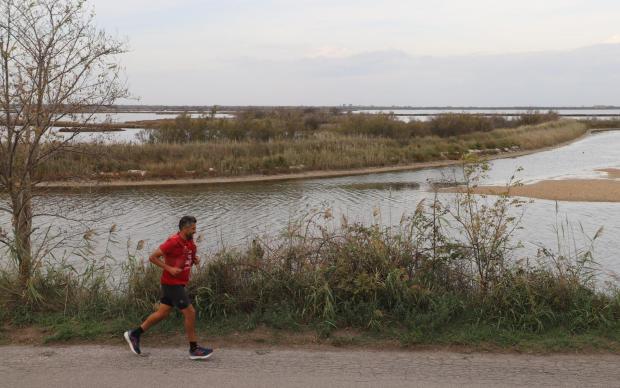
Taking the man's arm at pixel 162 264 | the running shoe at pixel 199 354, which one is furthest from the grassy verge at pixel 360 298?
the man's arm at pixel 162 264

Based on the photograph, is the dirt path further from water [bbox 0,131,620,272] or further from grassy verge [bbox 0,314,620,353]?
water [bbox 0,131,620,272]

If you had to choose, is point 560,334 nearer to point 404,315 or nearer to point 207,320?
point 404,315

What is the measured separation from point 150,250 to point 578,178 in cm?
2706

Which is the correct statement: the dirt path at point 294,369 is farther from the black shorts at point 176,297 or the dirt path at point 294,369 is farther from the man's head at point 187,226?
the man's head at point 187,226

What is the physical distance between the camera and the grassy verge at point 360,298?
20.5 ft

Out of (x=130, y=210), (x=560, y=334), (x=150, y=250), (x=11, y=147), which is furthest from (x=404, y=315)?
(x=130, y=210)

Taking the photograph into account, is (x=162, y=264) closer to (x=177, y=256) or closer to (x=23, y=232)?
(x=177, y=256)

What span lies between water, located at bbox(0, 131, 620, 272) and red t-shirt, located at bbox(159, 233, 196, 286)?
358cm

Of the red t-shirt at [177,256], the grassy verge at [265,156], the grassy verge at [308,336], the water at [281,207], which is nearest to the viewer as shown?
the red t-shirt at [177,256]

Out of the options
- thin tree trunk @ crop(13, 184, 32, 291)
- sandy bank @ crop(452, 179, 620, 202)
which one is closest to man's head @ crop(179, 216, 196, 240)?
thin tree trunk @ crop(13, 184, 32, 291)

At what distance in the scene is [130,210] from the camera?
899 inches

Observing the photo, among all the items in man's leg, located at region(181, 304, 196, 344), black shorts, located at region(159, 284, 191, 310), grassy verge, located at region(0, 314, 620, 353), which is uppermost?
black shorts, located at region(159, 284, 191, 310)

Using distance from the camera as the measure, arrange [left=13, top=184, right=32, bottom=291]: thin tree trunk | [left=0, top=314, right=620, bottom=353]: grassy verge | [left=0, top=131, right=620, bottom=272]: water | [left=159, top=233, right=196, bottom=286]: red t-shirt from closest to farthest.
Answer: [left=159, top=233, right=196, bottom=286]: red t-shirt → [left=0, top=314, right=620, bottom=353]: grassy verge → [left=13, top=184, right=32, bottom=291]: thin tree trunk → [left=0, top=131, right=620, bottom=272]: water

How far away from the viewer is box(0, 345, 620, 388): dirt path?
498 cm
